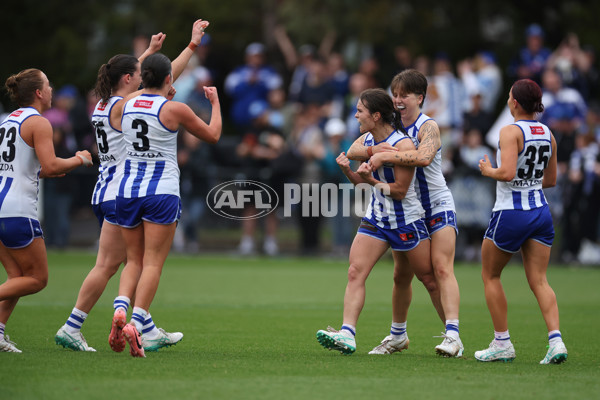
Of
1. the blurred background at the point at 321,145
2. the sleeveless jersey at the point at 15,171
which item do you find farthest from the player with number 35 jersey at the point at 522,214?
the blurred background at the point at 321,145

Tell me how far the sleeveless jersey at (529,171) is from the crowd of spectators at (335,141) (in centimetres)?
906

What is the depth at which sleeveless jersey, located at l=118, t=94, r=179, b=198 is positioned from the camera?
6977 millimetres

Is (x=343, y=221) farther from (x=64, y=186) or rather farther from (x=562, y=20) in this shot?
(x=562, y=20)

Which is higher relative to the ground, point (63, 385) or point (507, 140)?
point (507, 140)

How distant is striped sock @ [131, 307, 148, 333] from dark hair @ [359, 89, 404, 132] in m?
2.49

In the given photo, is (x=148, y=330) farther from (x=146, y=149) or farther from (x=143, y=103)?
(x=143, y=103)

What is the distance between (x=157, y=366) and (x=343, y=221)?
1079 centimetres

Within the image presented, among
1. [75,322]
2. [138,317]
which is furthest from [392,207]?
[75,322]

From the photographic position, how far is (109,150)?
24.5 ft

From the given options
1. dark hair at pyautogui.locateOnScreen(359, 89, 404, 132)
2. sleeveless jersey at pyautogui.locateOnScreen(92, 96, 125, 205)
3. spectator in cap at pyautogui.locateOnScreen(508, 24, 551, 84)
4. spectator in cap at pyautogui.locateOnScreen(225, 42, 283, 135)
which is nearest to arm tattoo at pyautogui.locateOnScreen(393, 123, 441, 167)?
dark hair at pyautogui.locateOnScreen(359, 89, 404, 132)

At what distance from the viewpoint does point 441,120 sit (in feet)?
57.7

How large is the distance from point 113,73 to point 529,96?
348cm

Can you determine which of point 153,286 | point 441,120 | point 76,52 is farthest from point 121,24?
point 153,286

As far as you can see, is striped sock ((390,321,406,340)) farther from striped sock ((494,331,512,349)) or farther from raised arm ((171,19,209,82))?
raised arm ((171,19,209,82))
